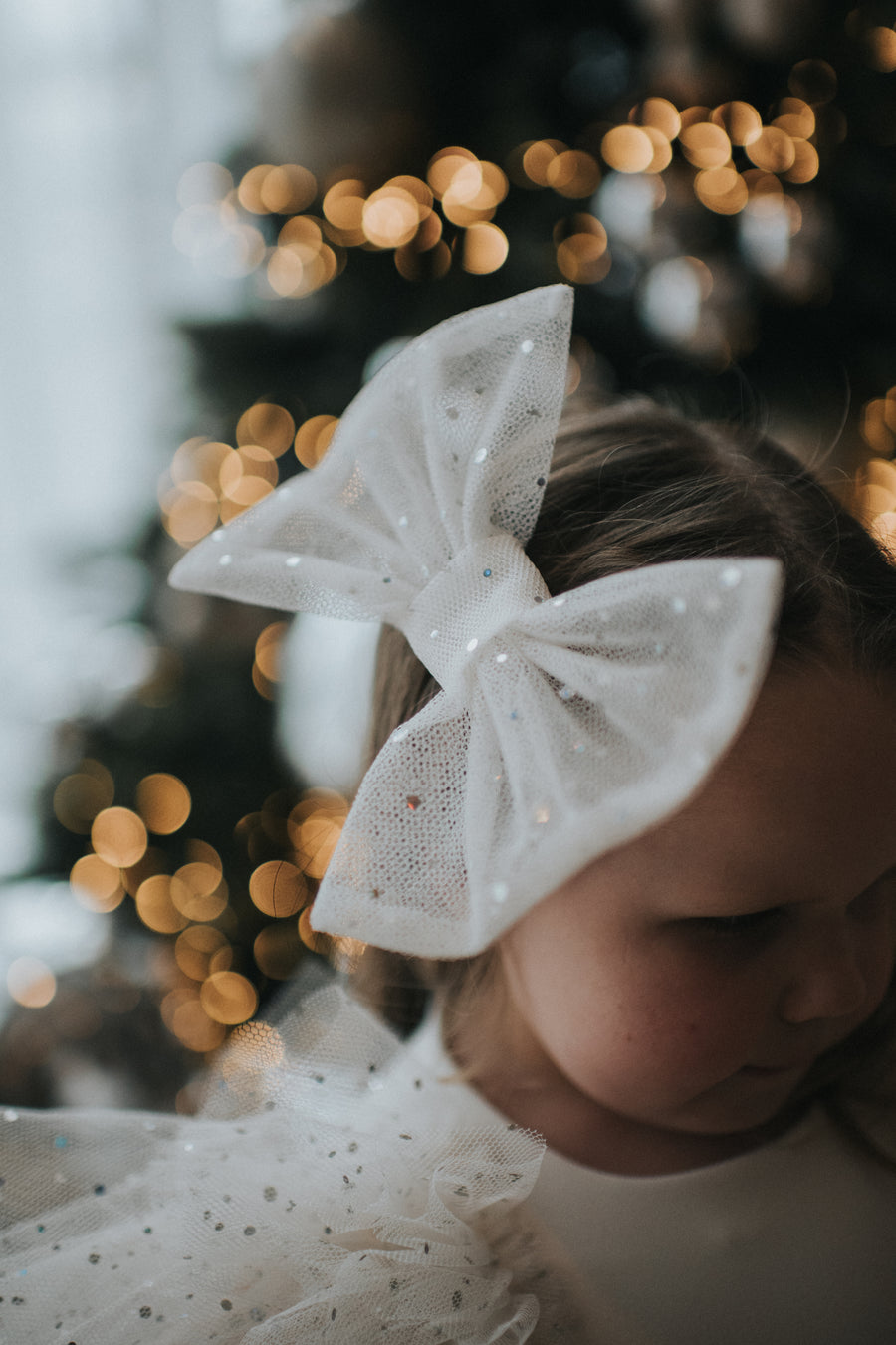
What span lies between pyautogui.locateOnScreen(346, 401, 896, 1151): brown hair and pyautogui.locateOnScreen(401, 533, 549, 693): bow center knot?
0.07 metres

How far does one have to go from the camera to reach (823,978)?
1.60 feet

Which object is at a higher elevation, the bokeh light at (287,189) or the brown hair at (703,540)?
the bokeh light at (287,189)

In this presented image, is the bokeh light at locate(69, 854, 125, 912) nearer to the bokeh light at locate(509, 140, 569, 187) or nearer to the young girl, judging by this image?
the young girl

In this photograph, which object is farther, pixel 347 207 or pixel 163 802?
pixel 163 802

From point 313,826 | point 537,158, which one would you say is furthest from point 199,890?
point 537,158

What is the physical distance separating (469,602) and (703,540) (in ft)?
0.49

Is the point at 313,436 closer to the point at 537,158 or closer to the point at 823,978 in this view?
the point at 537,158

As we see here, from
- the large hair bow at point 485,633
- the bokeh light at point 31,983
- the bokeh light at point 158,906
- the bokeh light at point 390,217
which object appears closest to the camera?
the large hair bow at point 485,633

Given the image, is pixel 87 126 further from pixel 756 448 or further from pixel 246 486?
pixel 756 448

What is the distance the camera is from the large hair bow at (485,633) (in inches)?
12.7

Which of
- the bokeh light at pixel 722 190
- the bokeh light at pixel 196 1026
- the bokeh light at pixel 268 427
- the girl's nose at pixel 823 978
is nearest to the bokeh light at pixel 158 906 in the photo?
the bokeh light at pixel 196 1026

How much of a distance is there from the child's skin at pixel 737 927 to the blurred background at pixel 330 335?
22 cm

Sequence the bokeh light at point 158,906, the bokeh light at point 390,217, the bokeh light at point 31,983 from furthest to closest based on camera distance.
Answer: the bokeh light at point 158,906 < the bokeh light at point 31,983 < the bokeh light at point 390,217

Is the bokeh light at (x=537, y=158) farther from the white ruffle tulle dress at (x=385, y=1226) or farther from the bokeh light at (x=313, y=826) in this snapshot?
the white ruffle tulle dress at (x=385, y=1226)
